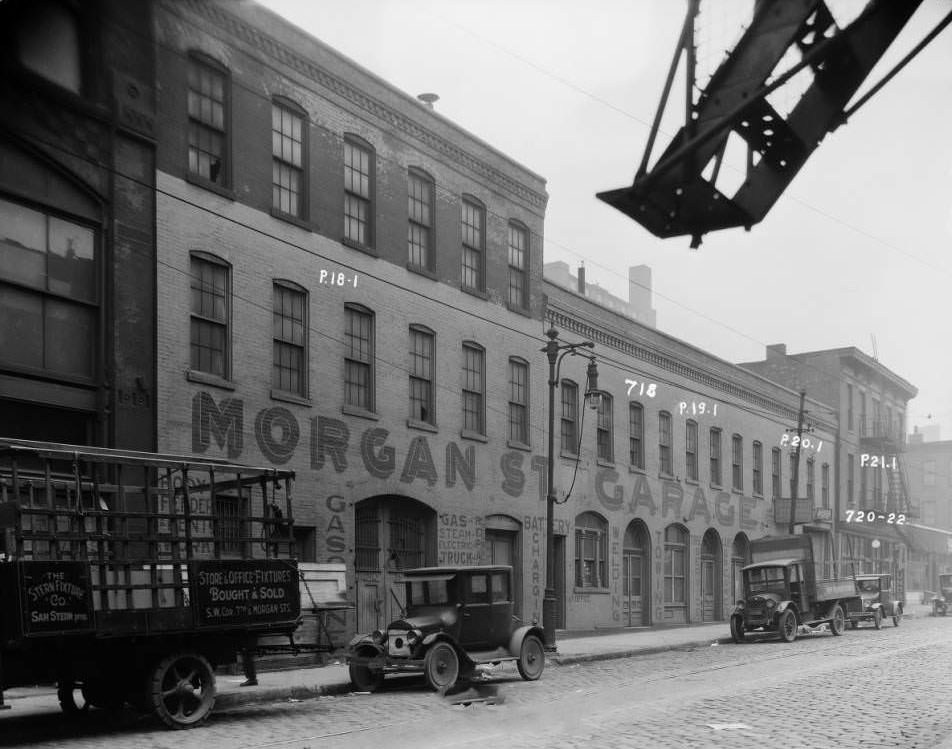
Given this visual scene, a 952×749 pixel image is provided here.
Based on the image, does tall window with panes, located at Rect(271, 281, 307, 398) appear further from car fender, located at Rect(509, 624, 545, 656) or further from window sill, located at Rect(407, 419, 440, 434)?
car fender, located at Rect(509, 624, 545, 656)

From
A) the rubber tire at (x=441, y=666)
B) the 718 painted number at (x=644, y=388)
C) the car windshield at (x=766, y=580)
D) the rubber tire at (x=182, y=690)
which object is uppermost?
the 718 painted number at (x=644, y=388)

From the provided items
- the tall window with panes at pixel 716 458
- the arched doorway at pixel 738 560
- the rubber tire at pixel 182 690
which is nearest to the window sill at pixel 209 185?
the rubber tire at pixel 182 690

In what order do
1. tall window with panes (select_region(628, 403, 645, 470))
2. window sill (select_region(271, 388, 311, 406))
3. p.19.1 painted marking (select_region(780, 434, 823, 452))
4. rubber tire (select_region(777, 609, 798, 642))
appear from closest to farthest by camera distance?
1. window sill (select_region(271, 388, 311, 406))
2. rubber tire (select_region(777, 609, 798, 642))
3. tall window with panes (select_region(628, 403, 645, 470))
4. p.19.1 painted marking (select_region(780, 434, 823, 452))

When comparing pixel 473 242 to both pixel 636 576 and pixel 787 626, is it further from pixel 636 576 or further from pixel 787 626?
pixel 636 576

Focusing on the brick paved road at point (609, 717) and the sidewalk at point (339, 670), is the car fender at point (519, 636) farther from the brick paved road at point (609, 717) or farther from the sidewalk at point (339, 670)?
the sidewalk at point (339, 670)

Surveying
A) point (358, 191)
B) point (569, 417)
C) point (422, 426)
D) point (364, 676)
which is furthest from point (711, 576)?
point (364, 676)

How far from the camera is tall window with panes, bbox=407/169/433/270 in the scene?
26062 millimetres

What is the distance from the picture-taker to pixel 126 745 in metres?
11.5

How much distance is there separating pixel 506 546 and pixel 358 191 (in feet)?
32.1

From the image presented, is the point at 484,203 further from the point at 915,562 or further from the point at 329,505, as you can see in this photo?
the point at 915,562

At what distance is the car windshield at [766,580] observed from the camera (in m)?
30.6

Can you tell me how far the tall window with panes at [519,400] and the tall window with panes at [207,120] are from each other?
10.7 meters

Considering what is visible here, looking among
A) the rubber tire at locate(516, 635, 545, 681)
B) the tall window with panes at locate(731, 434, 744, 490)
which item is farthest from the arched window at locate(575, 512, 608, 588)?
the rubber tire at locate(516, 635, 545, 681)

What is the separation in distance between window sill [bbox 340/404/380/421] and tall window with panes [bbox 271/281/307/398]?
112cm
